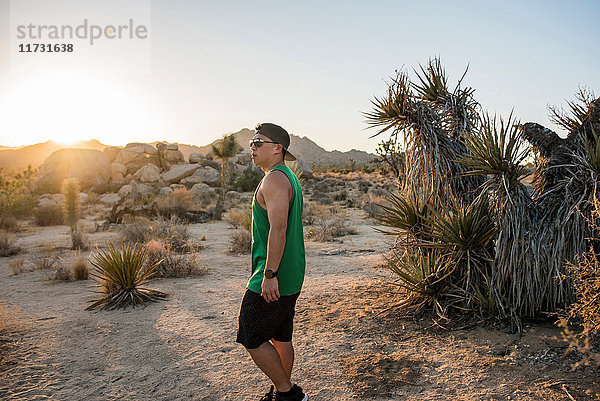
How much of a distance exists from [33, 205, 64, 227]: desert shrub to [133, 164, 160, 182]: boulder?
17.3m

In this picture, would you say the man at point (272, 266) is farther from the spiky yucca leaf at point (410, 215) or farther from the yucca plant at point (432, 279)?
the spiky yucca leaf at point (410, 215)

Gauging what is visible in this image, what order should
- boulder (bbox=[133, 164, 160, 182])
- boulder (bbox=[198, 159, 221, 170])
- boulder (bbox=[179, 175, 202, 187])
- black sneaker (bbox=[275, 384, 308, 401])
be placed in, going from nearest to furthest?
black sneaker (bbox=[275, 384, 308, 401])
boulder (bbox=[179, 175, 202, 187])
boulder (bbox=[133, 164, 160, 182])
boulder (bbox=[198, 159, 221, 170])

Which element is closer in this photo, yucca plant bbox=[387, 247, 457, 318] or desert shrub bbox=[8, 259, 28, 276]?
yucca plant bbox=[387, 247, 457, 318]

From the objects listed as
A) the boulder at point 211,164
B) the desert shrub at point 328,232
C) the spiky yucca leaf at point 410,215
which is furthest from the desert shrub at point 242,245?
the boulder at point 211,164

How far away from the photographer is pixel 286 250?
298cm

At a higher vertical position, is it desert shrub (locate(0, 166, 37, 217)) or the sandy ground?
desert shrub (locate(0, 166, 37, 217))

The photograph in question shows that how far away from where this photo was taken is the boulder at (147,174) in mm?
35062

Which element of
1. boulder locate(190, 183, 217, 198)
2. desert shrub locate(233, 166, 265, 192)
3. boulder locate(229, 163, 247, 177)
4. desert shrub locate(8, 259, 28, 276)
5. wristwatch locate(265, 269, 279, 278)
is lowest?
desert shrub locate(8, 259, 28, 276)

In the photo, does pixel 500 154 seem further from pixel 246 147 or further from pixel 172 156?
pixel 246 147

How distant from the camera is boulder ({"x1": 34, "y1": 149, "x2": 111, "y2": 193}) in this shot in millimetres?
30172

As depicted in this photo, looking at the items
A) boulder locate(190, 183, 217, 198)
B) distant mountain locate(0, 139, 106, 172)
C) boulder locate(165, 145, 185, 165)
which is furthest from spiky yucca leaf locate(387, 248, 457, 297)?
distant mountain locate(0, 139, 106, 172)

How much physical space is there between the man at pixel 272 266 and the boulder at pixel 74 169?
102 feet

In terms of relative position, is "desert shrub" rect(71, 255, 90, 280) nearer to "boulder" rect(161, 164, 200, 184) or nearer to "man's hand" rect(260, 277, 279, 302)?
"man's hand" rect(260, 277, 279, 302)

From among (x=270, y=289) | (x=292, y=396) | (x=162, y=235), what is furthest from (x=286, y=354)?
(x=162, y=235)
